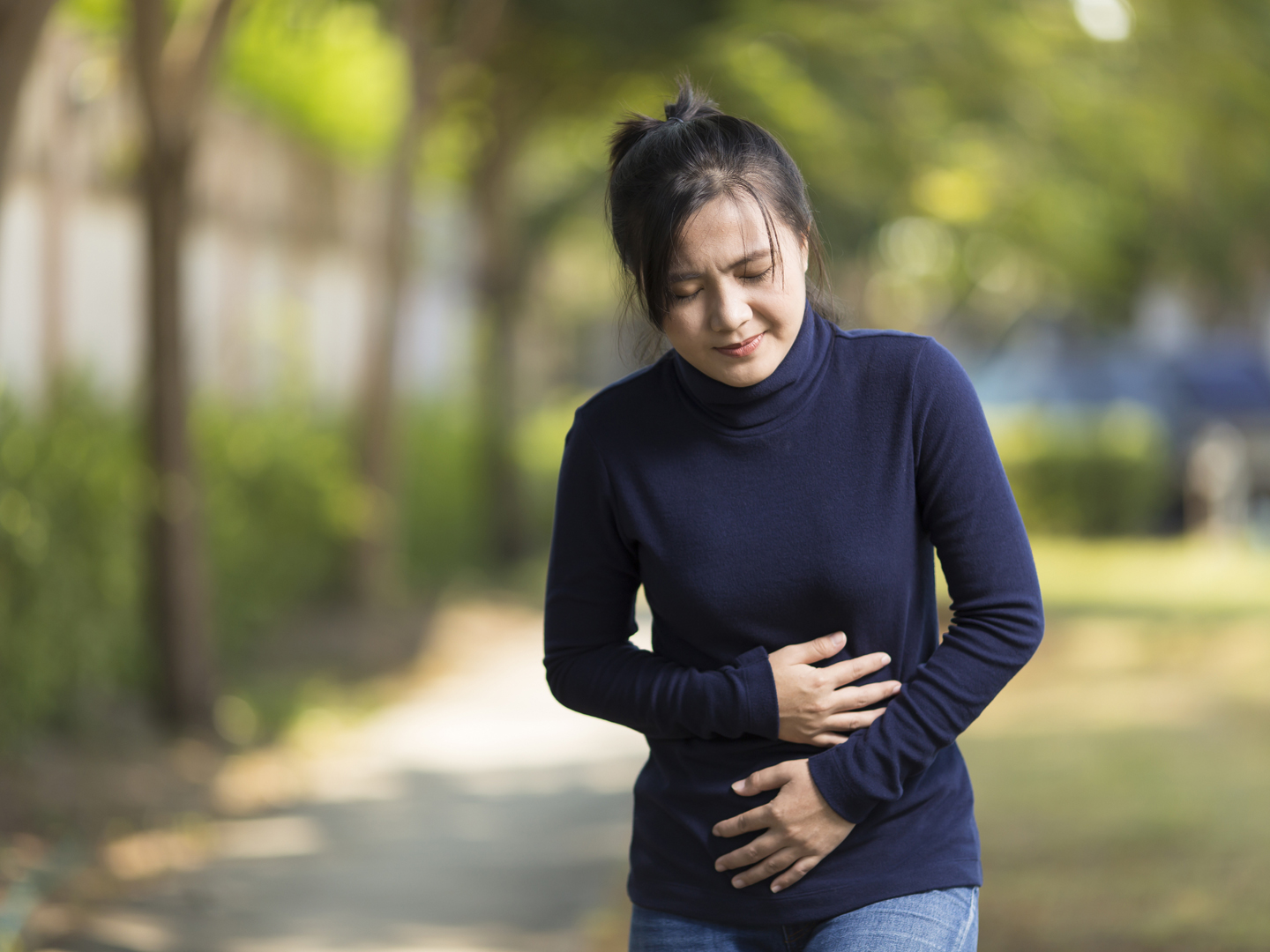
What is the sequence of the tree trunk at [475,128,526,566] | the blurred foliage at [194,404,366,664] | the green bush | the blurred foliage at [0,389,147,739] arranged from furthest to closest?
the tree trunk at [475,128,526,566] < the green bush < the blurred foliage at [194,404,366,664] < the blurred foliage at [0,389,147,739]

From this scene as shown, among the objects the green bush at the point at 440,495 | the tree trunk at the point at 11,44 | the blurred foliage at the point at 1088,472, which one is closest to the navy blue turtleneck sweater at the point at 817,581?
the tree trunk at the point at 11,44

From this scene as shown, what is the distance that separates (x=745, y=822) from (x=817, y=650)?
261 mm

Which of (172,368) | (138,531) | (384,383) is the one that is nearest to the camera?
(172,368)

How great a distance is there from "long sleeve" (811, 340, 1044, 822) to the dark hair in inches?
12.6

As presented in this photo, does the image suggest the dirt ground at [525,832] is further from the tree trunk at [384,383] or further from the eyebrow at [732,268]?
the eyebrow at [732,268]

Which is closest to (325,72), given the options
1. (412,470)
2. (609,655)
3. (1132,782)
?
(412,470)

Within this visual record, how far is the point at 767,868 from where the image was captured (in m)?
2.12

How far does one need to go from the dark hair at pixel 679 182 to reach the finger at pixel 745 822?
0.70m

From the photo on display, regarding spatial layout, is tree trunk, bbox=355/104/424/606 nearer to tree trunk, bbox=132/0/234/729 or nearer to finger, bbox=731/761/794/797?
tree trunk, bbox=132/0/234/729

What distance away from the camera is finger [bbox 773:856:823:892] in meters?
2.11

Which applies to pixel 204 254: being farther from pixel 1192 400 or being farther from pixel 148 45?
pixel 1192 400

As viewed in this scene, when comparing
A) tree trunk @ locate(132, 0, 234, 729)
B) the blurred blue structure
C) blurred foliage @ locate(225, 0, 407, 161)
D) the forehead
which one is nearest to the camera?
the forehead

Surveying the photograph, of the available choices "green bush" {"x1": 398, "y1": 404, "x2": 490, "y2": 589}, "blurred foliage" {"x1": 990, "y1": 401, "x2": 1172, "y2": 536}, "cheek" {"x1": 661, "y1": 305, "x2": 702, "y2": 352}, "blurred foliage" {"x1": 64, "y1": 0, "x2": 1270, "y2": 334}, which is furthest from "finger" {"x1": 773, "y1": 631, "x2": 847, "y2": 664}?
"blurred foliage" {"x1": 990, "y1": 401, "x2": 1172, "y2": 536}

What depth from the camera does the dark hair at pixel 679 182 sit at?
2.07 metres
